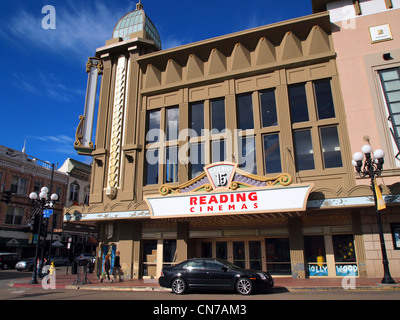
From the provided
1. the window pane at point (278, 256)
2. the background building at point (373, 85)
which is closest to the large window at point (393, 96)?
the background building at point (373, 85)

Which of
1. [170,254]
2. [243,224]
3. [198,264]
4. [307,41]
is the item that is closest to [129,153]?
[170,254]

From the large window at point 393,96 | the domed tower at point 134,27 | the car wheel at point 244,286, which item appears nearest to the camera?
the car wheel at point 244,286

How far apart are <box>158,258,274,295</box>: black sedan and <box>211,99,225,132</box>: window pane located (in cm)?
1006

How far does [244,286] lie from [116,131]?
15029mm

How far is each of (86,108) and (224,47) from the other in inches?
441

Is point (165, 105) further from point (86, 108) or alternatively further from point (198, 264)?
point (198, 264)

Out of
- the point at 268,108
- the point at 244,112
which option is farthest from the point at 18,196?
the point at 268,108

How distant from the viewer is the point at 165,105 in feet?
74.8

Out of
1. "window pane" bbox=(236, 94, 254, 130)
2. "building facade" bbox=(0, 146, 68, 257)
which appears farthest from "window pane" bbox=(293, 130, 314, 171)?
"building facade" bbox=(0, 146, 68, 257)

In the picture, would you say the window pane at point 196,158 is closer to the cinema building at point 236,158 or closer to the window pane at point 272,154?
the cinema building at point 236,158

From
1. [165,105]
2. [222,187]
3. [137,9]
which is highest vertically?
[137,9]

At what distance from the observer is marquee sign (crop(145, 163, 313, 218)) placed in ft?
52.1

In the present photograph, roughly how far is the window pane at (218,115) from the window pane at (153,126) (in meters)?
4.10

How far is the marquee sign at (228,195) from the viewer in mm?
15867
